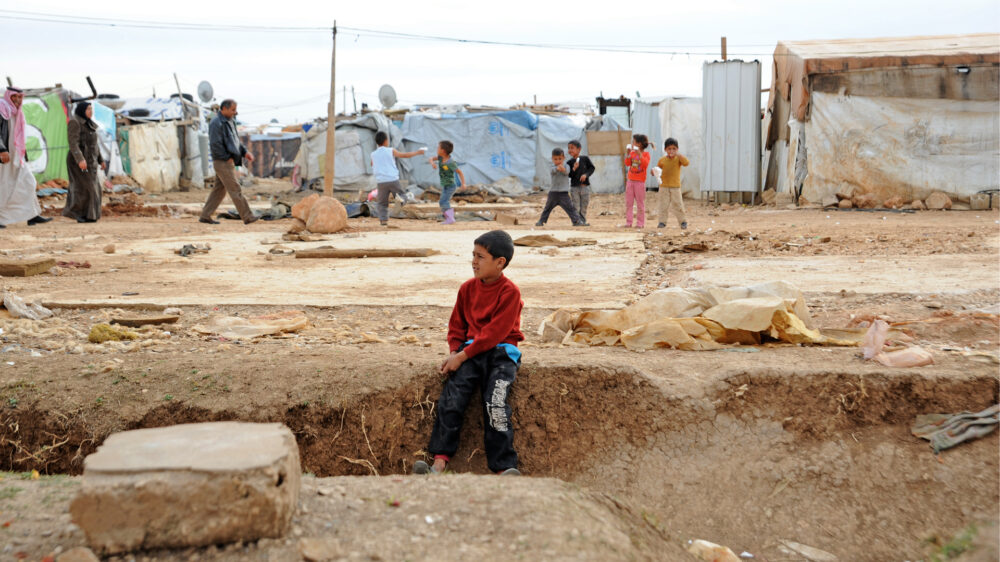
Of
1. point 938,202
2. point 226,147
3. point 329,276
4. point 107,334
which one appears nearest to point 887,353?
point 107,334

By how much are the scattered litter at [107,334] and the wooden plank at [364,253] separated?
3.75m

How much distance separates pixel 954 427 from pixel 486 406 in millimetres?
1868

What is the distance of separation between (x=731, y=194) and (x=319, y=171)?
36.2ft

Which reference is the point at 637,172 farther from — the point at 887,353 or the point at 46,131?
the point at 46,131

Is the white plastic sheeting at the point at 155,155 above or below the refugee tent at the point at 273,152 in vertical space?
below

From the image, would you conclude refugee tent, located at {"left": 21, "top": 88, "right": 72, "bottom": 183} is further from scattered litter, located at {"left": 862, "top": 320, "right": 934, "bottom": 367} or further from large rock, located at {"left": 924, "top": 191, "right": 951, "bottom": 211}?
scattered litter, located at {"left": 862, "top": 320, "right": 934, "bottom": 367}

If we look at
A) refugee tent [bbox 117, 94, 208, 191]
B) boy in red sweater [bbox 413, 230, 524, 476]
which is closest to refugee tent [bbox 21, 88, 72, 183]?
refugee tent [bbox 117, 94, 208, 191]

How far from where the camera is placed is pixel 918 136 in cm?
1394

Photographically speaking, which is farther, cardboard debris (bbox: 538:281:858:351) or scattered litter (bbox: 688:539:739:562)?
cardboard debris (bbox: 538:281:858:351)

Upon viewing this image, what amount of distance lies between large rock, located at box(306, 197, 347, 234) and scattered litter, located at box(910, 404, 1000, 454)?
8896 millimetres

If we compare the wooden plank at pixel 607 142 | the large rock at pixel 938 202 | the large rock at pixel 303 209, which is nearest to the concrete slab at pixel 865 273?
the large rock at pixel 303 209

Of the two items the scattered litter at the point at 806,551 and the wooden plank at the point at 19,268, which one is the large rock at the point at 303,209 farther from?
the scattered litter at the point at 806,551

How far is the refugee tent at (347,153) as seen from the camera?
74.4 feet

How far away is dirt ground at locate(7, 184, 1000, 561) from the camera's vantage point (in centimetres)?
239
